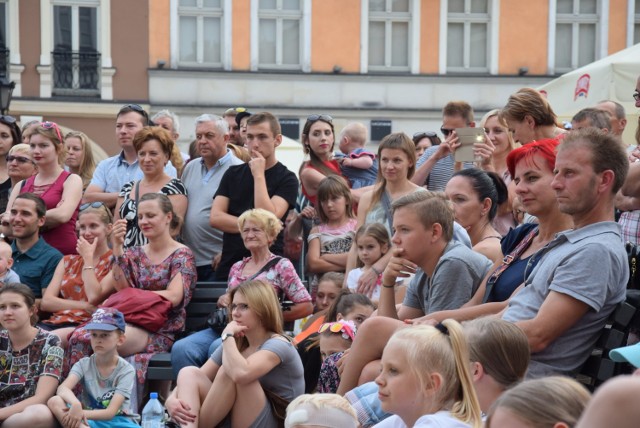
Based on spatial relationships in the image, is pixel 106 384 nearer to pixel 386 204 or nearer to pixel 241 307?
pixel 241 307

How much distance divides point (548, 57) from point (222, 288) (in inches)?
801

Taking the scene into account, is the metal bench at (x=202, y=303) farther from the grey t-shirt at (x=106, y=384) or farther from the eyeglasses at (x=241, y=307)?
the eyeglasses at (x=241, y=307)

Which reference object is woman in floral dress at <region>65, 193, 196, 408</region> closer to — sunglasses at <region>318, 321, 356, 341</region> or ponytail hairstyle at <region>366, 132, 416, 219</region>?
ponytail hairstyle at <region>366, 132, 416, 219</region>

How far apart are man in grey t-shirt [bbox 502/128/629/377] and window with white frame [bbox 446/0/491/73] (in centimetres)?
2259

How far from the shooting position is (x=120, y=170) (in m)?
9.31

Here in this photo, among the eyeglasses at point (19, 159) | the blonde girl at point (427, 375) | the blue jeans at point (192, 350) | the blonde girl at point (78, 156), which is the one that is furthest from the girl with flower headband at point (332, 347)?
the blonde girl at point (78, 156)

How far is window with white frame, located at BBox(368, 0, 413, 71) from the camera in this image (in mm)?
26750

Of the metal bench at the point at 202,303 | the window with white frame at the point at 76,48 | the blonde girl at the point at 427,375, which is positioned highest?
the window with white frame at the point at 76,48

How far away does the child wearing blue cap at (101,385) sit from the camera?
713 cm

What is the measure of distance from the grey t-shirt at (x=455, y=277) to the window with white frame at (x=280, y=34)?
2095 centimetres

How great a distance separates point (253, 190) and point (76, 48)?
18667mm

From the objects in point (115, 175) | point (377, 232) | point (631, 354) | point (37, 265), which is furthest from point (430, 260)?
point (115, 175)

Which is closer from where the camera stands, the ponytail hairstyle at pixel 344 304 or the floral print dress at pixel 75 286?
the ponytail hairstyle at pixel 344 304

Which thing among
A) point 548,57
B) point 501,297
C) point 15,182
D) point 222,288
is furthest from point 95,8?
point 501,297
